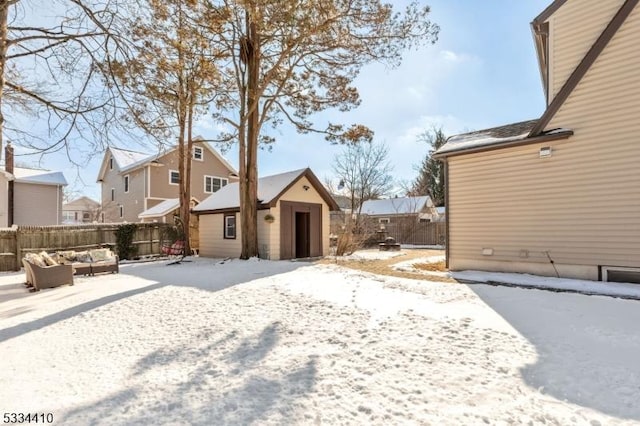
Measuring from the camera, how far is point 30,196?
19.9 m

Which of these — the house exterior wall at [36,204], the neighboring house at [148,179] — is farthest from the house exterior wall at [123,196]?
the house exterior wall at [36,204]

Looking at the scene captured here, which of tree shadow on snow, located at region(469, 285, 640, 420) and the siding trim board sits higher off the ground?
the siding trim board

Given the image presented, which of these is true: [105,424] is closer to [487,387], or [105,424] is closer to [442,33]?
[487,387]

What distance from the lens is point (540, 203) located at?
28.3ft

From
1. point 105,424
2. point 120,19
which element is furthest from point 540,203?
point 120,19

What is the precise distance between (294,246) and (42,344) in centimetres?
1017

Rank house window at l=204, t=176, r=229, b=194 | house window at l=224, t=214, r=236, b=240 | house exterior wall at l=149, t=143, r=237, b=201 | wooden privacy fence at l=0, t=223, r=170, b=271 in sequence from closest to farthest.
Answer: wooden privacy fence at l=0, t=223, r=170, b=271, house window at l=224, t=214, r=236, b=240, house exterior wall at l=149, t=143, r=237, b=201, house window at l=204, t=176, r=229, b=194

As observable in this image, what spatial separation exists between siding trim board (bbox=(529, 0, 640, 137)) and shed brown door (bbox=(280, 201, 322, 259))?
8599mm

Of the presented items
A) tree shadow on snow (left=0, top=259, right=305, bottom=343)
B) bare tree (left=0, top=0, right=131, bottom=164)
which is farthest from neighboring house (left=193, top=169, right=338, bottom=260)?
bare tree (left=0, top=0, right=131, bottom=164)

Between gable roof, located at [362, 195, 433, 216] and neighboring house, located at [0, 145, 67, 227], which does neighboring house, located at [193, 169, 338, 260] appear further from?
gable roof, located at [362, 195, 433, 216]

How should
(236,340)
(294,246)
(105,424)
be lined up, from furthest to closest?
(294,246), (236,340), (105,424)

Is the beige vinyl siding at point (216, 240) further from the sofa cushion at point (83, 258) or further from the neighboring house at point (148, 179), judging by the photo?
the neighboring house at point (148, 179)

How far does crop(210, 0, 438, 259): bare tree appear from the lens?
10.4 m

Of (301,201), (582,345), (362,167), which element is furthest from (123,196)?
(582,345)
